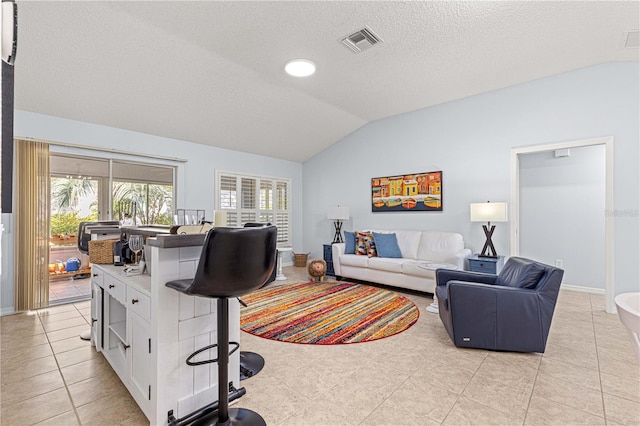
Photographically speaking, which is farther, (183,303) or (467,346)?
(467,346)

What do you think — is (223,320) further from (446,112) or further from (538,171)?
(538,171)

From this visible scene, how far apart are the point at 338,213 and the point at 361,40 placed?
326 centimetres

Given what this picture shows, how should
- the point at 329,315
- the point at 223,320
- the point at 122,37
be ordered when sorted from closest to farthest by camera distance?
the point at 223,320 → the point at 122,37 → the point at 329,315

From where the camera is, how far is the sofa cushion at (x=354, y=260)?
5000 millimetres

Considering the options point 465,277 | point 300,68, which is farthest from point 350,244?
point 300,68

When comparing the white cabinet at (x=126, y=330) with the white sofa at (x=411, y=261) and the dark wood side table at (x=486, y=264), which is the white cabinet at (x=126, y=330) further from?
the dark wood side table at (x=486, y=264)

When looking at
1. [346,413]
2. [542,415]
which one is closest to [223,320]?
[346,413]

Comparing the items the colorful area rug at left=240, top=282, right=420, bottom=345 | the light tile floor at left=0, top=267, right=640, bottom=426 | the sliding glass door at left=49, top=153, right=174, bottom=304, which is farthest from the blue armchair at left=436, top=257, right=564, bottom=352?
the sliding glass door at left=49, top=153, right=174, bottom=304

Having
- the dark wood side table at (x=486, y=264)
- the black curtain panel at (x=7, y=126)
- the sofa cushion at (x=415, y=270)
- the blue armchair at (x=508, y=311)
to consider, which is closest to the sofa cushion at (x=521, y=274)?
the blue armchair at (x=508, y=311)

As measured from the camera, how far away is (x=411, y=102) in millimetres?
4953

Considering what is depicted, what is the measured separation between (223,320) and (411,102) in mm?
4465

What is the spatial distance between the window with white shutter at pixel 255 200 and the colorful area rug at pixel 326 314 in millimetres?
1985

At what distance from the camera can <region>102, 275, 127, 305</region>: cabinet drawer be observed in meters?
2.05

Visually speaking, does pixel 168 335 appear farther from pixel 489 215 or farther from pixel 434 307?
pixel 489 215
